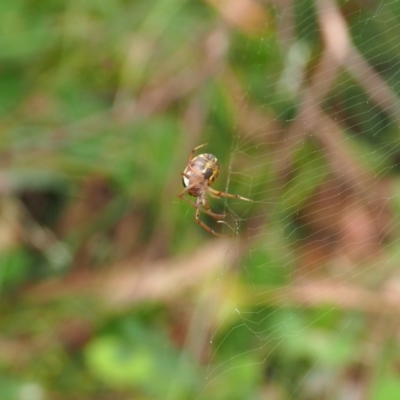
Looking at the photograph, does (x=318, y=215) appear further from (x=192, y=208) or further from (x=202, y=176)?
(x=202, y=176)

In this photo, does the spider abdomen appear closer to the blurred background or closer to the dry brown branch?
the blurred background

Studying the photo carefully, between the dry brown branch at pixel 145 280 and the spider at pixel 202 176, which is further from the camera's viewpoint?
the dry brown branch at pixel 145 280

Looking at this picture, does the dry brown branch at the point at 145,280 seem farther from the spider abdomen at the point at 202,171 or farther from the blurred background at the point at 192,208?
the spider abdomen at the point at 202,171

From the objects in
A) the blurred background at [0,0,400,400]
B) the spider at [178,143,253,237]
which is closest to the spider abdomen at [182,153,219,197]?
the spider at [178,143,253,237]

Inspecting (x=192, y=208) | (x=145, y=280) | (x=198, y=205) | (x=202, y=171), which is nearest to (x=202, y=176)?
(x=202, y=171)

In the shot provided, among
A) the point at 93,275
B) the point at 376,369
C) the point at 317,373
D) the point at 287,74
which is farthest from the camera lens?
the point at 93,275

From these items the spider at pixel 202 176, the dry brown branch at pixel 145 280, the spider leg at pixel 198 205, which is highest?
the spider at pixel 202 176

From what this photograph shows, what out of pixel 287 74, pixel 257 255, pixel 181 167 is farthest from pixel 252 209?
pixel 287 74

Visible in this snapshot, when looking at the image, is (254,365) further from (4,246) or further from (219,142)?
(4,246)

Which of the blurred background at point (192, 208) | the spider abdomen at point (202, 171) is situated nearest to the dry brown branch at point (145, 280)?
the blurred background at point (192, 208)
